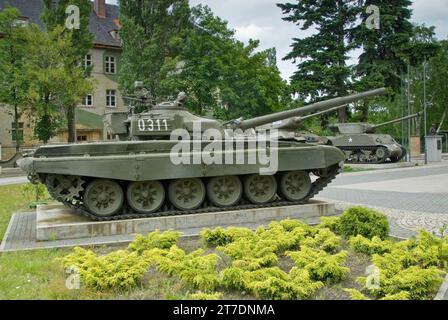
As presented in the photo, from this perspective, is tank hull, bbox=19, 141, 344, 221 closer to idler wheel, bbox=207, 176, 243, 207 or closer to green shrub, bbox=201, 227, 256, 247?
idler wheel, bbox=207, 176, 243, 207

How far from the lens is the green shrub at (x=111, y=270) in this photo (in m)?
5.94

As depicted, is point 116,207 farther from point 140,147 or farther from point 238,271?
point 238,271

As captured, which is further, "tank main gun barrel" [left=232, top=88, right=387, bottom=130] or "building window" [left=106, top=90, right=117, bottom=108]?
"building window" [left=106, top=90, right=117, bottom=108]

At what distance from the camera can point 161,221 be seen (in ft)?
33.2

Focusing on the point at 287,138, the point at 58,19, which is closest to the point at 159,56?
the point at 58,19

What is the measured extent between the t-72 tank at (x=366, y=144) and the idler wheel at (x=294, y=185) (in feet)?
59.5

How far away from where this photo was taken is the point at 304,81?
116ft

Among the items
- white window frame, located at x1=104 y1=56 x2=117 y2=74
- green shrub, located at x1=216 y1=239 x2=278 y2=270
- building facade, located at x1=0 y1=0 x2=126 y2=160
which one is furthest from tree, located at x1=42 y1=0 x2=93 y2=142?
green shrub, located at x1=216 y1=239 x2=278 y2=270

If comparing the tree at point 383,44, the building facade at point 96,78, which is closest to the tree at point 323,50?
the tree at point 383,44

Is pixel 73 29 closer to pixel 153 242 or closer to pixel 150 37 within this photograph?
pixel 150 37

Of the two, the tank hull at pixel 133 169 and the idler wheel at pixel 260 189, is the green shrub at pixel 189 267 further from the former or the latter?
the idler wheel at pixel 260 189

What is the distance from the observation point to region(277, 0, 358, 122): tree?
35094 millimetres

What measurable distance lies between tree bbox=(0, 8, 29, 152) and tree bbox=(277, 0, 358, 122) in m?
17.8

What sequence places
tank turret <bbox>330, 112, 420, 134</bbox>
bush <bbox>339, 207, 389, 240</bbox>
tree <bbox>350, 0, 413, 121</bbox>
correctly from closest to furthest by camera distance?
bush <bbox>339, 207, 389, 240</bbox>
tank turret <bbox>330, 112, 420, 134</bbox>
tree <bbox>350, 0, 413, 121</bbox>
